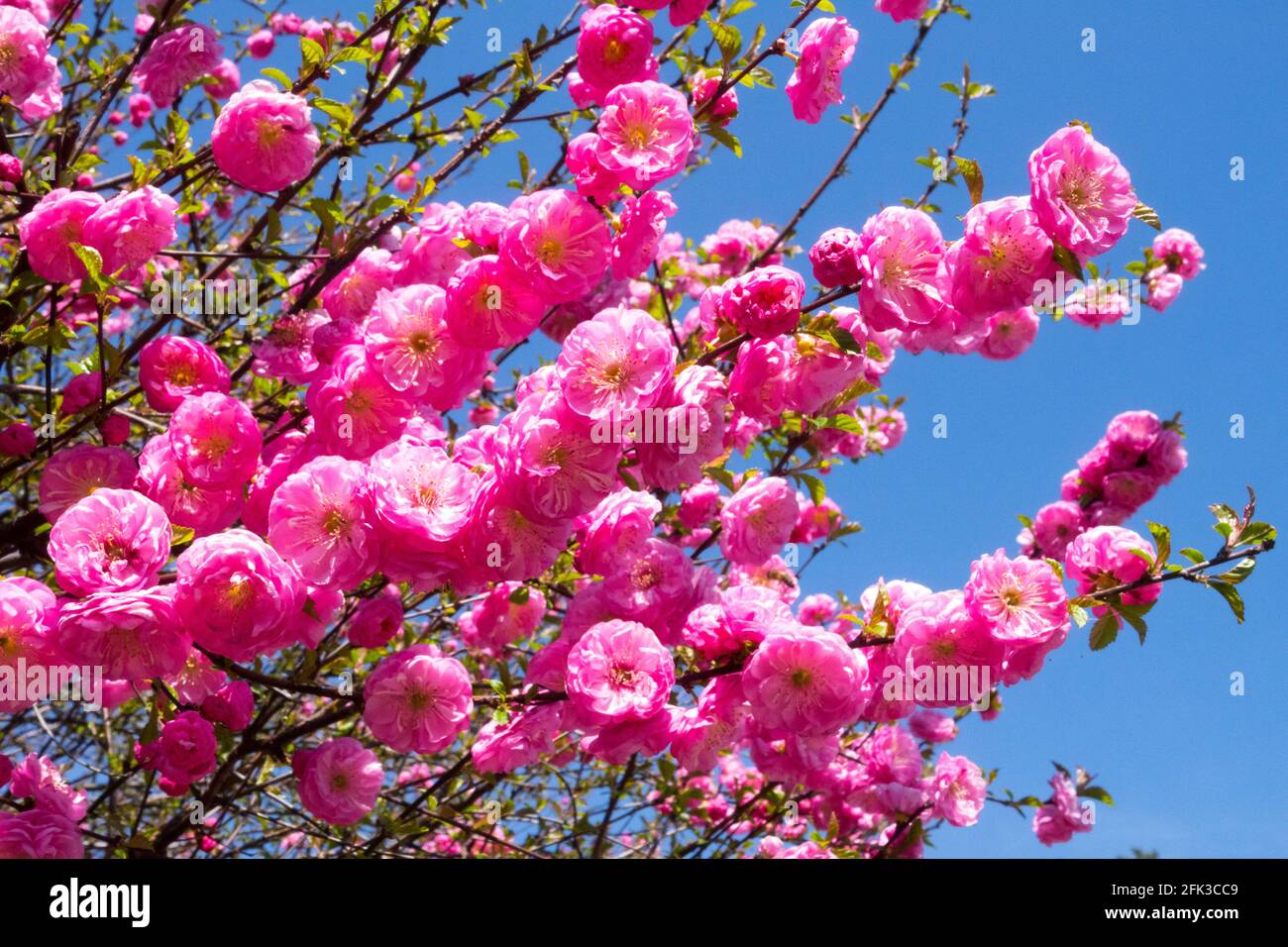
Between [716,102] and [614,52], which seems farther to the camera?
[716,102]

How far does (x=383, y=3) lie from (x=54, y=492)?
1.59 meters

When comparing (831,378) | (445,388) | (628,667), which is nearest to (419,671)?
(628,667)

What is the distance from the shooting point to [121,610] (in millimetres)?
1537

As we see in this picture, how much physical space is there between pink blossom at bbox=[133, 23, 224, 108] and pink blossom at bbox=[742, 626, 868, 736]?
103 inches

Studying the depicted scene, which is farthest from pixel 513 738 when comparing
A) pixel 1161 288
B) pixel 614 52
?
pixel 1161 288

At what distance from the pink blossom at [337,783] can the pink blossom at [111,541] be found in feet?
2.88

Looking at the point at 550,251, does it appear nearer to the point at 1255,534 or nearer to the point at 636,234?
the point at 636,234

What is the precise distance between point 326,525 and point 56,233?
3.34ft

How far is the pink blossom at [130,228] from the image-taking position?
80.2 inches

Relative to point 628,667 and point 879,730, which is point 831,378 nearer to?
point 628,667

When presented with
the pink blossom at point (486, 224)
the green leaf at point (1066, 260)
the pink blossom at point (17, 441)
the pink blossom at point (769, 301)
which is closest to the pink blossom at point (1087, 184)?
the green leaf at point (1066, 260)

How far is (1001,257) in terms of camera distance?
1.74 metres

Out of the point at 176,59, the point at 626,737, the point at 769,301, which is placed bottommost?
the point at 626,737

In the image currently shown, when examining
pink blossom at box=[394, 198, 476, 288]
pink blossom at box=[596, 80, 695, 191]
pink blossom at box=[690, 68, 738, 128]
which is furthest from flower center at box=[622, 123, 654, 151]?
pink blossom at box=[394, 198, 476, 288]
